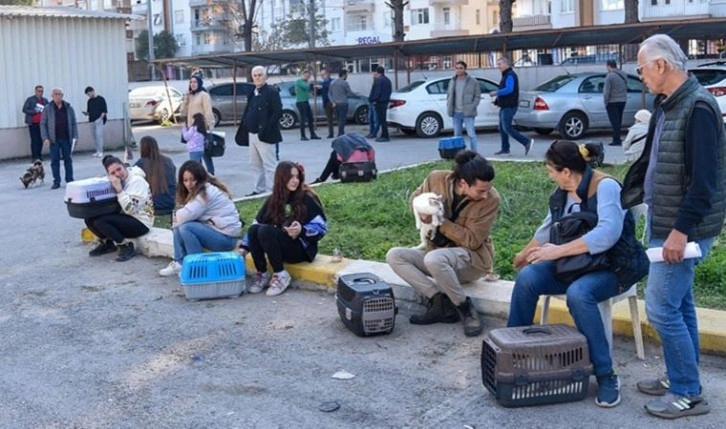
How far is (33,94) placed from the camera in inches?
783

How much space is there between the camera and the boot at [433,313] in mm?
6422

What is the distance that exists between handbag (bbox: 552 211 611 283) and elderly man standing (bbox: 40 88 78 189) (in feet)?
36.6

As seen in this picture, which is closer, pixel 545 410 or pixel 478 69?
pixel 545 410

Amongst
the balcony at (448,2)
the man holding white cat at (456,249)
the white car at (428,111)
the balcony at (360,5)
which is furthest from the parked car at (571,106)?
the balcony at (360,5)

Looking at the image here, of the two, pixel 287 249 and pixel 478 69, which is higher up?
pixel 478 69

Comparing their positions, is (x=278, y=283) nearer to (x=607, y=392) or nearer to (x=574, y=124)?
(x=607, y=392)

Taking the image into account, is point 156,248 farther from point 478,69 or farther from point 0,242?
point 478,69

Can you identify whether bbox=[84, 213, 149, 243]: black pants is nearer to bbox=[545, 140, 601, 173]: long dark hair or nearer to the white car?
bbox=[545, 140, 601, 173]: long dark hair

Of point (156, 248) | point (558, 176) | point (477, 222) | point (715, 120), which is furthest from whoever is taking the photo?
point (156, 248)

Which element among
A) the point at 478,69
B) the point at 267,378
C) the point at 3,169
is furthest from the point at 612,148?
the point at 267,378

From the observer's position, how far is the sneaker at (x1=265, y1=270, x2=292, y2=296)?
7484mm

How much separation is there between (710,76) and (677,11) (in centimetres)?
Result: 3422

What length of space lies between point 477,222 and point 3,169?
14245 millimetres

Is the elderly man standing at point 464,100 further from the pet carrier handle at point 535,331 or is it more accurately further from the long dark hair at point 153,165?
the pet carrier handle at point 535,331
